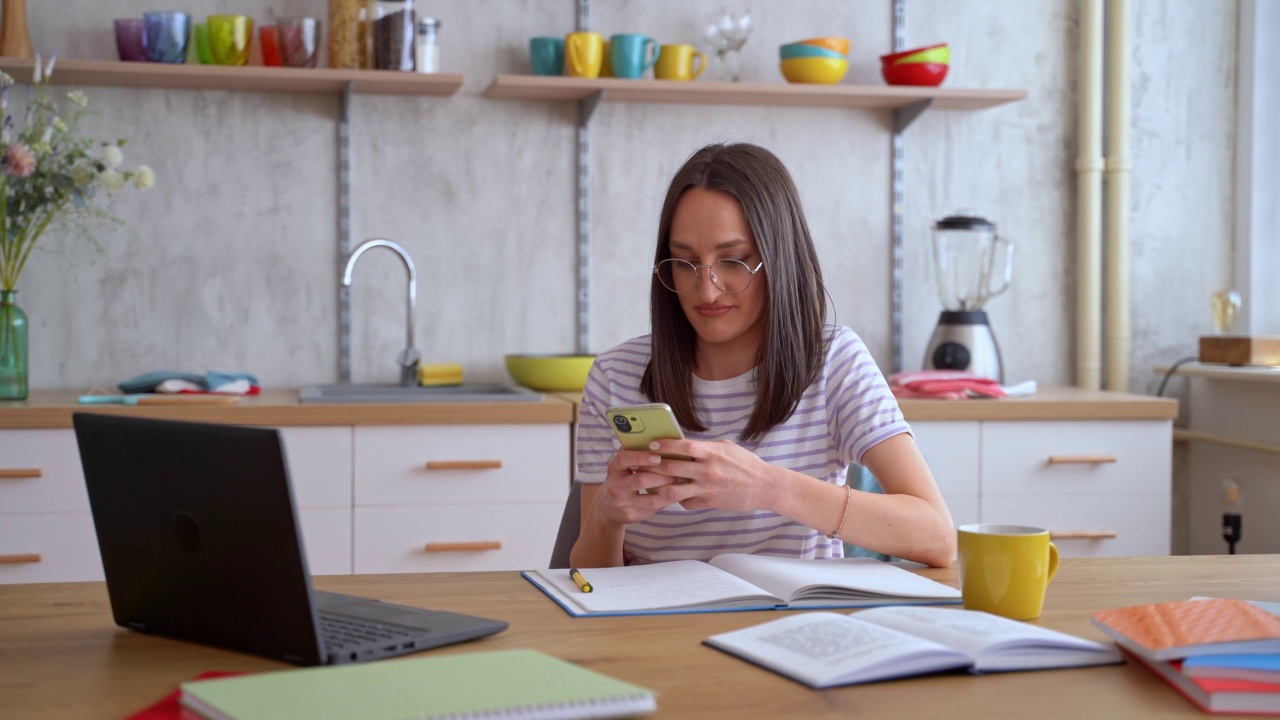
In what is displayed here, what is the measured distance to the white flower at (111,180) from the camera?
2797 mm

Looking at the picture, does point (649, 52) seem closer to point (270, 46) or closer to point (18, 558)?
point (270, 46)

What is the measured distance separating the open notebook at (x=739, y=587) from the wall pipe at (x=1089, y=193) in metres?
2.30

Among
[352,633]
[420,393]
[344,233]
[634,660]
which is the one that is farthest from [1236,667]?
[344,233]

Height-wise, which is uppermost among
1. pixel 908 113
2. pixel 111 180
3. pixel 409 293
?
pixel 908 113

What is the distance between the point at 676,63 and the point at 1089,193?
3.97 ft

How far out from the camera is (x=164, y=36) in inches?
118

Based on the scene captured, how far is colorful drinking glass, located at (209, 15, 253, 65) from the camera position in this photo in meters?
3.03

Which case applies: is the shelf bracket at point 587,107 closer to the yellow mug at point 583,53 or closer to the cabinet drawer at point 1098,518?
the yellow mug at point 583,53

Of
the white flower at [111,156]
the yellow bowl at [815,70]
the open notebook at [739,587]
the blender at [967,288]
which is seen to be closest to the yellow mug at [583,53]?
→ the yellow bowl at [815,70]

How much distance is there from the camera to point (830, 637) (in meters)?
1.08

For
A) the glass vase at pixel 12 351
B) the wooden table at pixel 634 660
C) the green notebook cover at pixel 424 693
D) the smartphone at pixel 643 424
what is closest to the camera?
the green notebook cover at pixel 424 693

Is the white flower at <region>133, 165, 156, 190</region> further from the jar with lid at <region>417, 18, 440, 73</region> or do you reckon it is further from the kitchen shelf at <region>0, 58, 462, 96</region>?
the jar with lid at <region>417, 18, 440, 73</region>

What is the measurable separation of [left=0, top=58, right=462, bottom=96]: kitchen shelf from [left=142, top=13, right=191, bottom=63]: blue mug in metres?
0.04

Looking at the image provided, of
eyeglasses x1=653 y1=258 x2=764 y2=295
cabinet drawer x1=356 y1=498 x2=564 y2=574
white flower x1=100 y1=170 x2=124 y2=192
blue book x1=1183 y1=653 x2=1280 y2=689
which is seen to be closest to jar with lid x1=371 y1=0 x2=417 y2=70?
white flower x1=100 y1=170 x2=124 y2=192
